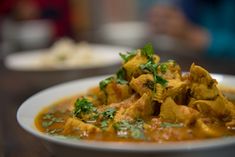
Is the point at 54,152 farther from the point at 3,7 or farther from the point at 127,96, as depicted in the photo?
the point at 3,7

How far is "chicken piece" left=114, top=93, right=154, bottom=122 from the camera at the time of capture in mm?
1464

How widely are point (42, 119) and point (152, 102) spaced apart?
415 millimetres

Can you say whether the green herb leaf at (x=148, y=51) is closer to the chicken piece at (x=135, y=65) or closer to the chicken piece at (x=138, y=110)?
the chicken piece at (x=135, y=65)

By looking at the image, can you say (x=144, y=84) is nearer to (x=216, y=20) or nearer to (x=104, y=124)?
(x=104, y=124)

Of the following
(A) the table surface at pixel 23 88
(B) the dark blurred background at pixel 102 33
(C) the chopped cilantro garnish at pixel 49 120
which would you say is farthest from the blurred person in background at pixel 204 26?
(C) the chopped cilantro garnish at pixel 49 120

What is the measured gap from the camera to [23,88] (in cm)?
263

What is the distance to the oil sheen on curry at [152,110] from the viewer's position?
1379 mm

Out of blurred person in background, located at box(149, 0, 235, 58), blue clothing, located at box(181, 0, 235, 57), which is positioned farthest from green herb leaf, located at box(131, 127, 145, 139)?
blurred person in background, located at box(149, 0, 235, 58)

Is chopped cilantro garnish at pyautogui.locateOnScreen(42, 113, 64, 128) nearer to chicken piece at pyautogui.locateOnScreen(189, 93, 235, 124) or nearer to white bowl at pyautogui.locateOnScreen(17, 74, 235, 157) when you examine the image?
white bowl at pyautogui.locateOnScreen(17, 74, 235, 157)

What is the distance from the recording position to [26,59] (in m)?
3.45

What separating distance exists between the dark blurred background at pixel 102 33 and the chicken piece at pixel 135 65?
16.3 inches

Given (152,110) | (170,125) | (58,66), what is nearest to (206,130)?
(170,125)

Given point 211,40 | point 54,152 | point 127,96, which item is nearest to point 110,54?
point 211,40

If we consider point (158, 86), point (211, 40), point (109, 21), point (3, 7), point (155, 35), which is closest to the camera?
point (158, 86)
